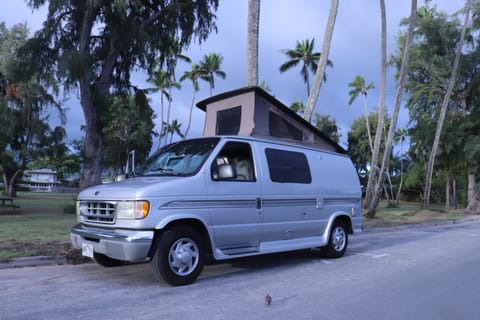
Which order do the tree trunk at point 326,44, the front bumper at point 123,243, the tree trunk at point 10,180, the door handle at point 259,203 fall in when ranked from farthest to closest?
the tree trunk at point 10,180, the tree trunk at point 326,44, the door handle at point 259,203, the front bumper at point 123,243

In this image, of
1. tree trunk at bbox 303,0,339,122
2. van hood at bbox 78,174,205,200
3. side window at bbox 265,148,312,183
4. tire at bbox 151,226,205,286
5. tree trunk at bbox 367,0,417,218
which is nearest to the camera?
van hood at bbox 78,174,205,200

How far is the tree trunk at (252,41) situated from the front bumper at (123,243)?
863cm

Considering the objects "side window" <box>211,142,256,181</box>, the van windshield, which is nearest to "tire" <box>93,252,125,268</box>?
the van windshield

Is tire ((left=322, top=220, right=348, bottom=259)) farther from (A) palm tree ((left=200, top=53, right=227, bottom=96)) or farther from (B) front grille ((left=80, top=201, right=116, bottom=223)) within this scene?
(A) palm tree ((left=200, top=53, right=227, bottom=96))

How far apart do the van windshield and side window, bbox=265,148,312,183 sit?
3.82 feet

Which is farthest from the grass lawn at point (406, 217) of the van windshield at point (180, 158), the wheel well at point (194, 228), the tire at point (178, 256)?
the tire at point (178, 256)

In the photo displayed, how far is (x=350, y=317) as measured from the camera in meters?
4.93

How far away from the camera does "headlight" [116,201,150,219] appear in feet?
18.7

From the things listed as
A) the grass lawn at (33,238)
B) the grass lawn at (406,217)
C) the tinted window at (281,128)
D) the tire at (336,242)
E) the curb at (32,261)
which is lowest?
the grass lawn at (406,217)

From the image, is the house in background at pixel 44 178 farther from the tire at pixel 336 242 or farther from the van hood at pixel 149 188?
the van hood at pixel 149 188

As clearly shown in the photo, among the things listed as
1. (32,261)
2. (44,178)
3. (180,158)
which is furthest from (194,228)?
(44,178)

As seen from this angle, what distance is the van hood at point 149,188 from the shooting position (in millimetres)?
5768

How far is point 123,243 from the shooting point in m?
5.68

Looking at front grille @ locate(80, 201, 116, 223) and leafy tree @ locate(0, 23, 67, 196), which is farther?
leafy tree @ locate(0, 23, 67, 196)
